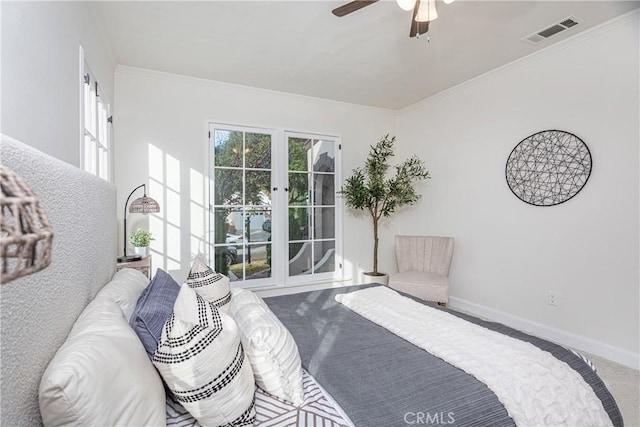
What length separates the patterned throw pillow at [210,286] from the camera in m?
1.74

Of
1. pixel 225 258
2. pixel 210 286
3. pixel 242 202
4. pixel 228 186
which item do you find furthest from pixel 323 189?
pixel 210 286

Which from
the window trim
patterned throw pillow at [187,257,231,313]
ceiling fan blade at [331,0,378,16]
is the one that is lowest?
patterned throw pillow at [187,257,231,313]

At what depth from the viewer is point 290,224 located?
4102mm

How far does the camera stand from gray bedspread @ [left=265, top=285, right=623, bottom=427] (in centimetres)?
108

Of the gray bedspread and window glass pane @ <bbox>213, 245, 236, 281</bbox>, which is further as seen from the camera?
window glass pane @ <bbox>213, 245, 236, 281</bbox>

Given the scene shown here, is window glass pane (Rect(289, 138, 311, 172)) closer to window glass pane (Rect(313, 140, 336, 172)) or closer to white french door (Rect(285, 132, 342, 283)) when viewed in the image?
white french door (Rect(285, 132, 342, 283))

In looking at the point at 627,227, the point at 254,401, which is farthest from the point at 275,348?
the point at 627,227

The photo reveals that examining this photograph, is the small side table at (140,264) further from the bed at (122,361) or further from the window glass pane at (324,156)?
the window glass pane at (324,156)

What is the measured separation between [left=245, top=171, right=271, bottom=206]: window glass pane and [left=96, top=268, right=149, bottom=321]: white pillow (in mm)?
2076

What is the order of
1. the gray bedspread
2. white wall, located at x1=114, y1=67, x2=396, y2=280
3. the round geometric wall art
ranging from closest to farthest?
the gray bedspread
the round geometric wall art
white wall, located at x1=114, y1=67, x2=396, y2=280

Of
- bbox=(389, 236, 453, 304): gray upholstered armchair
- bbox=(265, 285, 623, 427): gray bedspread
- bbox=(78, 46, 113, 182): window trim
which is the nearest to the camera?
bbox=(265, 285, 623, 427): gray bedspread

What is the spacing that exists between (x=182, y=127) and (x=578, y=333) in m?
4.27

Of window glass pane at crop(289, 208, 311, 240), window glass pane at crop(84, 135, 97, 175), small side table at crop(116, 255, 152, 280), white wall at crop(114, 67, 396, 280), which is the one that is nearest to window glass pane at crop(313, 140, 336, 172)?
white wall at crop(114, 67, 396, 280)

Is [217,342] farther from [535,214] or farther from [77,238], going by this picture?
[535,214]
